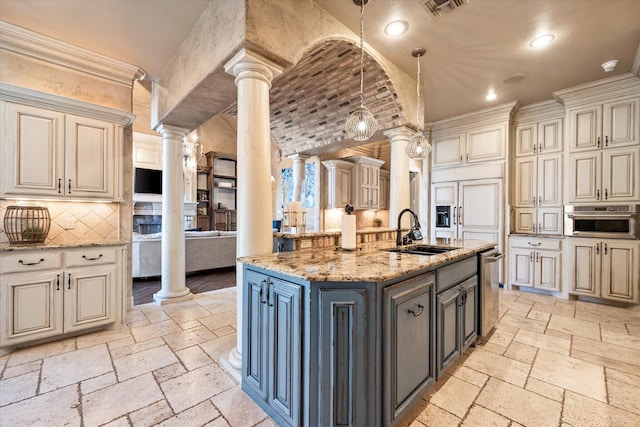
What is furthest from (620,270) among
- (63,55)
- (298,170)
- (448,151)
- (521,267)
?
(63,55)

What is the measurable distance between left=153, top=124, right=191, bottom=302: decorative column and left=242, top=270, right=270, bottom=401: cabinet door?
2392 millimetres

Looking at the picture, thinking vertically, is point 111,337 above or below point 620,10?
below

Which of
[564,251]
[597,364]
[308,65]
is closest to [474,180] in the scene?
[564,251]

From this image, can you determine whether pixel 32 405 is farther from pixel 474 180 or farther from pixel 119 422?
pixel 474 180

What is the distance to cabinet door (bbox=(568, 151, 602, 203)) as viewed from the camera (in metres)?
3.79

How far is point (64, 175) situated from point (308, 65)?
2.73m

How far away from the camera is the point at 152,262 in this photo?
195 inches

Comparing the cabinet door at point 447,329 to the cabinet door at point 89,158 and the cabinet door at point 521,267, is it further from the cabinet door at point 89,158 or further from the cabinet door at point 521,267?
the cabinet door at point 89,158

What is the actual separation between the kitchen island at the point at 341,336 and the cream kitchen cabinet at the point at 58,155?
7.59 ft

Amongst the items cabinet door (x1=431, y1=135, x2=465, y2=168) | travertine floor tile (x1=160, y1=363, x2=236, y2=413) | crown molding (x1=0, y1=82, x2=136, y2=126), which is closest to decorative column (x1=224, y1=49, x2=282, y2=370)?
travertine floor tile (x1=160, y1=363, x2=236, y2=413)

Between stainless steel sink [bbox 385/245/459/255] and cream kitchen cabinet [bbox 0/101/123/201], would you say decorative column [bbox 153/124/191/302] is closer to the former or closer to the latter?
cream kitchen cabinet [bbox 0/101/123/201]

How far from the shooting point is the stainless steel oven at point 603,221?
11.6ft

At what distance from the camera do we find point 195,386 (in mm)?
1963

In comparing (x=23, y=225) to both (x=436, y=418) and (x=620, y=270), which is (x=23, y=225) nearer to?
(x=436, y=418)
